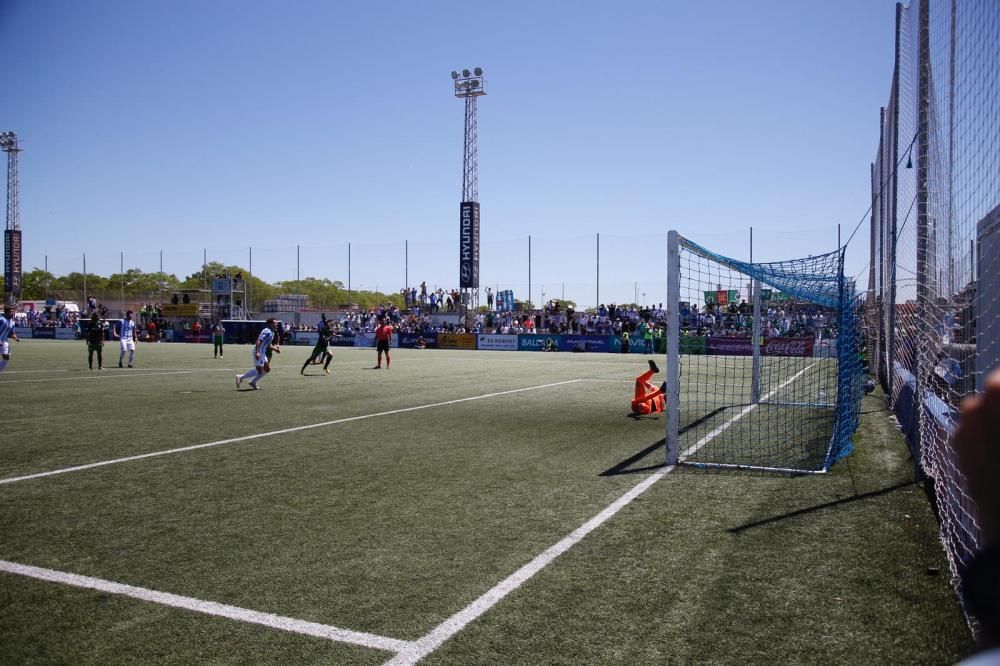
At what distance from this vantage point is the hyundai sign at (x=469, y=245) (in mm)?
51250

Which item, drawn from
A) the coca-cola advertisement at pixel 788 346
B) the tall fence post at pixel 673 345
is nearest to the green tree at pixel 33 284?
the coca-cola advertisement at pixel 788 346

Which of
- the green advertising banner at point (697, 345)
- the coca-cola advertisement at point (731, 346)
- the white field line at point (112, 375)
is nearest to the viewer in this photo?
the white field line at point (112, 375)

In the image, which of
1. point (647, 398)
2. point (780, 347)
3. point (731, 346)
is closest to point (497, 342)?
point (731, 346)

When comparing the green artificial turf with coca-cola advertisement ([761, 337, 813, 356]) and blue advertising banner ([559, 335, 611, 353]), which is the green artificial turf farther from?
blue advertising banner ([559, 335, 611, 353])

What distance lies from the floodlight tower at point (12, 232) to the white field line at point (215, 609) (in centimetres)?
8325

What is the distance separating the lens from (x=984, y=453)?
1.23 m

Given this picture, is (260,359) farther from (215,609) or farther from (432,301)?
(432,301)

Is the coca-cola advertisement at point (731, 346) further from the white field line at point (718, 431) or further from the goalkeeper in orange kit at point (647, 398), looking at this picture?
the goalkeeper in orange kit at point (647, 398)

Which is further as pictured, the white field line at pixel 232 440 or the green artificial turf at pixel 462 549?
the white field line at pixel 232 440

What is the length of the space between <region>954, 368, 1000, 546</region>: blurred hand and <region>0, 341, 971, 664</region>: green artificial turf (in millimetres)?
2478

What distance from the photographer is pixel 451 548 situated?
16.5 feet

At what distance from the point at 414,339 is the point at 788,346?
87.7 ft

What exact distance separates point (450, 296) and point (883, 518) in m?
50.7

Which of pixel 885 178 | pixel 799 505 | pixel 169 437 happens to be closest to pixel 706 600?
pixel 799 505
